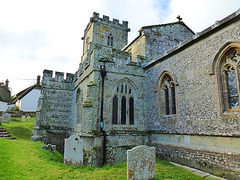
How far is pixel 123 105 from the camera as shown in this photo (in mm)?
10398

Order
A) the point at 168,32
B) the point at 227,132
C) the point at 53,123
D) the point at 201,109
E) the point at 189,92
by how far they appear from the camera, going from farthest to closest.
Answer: the point at 53,123
the point at 168,32
the point at 189,92
the point at 201,109
the point at 227,132

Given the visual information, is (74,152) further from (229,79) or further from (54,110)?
(54,110)

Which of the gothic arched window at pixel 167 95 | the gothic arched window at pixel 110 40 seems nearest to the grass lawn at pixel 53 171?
the gothic arched window at pixel 167 95

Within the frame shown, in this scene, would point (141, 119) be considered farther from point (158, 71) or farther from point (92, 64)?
point (92, 64)

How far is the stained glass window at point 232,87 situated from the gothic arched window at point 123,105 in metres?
5.47

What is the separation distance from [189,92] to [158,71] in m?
2.67

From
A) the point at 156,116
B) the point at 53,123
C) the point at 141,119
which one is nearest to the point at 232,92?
the point at 156,116

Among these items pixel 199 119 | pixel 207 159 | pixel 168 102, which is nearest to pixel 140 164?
pixel 207 159

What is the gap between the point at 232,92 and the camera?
624cm

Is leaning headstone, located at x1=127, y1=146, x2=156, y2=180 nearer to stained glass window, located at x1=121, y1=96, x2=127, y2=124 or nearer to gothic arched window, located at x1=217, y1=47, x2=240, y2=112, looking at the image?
gothic arched window, located at x1=217, y1=47, x2=240, y2=112

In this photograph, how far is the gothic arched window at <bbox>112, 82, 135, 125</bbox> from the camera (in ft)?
32.9

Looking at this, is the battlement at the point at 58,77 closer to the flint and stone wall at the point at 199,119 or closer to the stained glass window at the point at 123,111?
the stained glass window at the point at 123,111

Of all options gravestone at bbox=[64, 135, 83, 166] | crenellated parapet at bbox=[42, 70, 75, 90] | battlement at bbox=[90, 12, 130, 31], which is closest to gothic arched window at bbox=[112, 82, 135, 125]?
gravestone at bbox=[64, 135, 83, 166]

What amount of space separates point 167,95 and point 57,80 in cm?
1120
